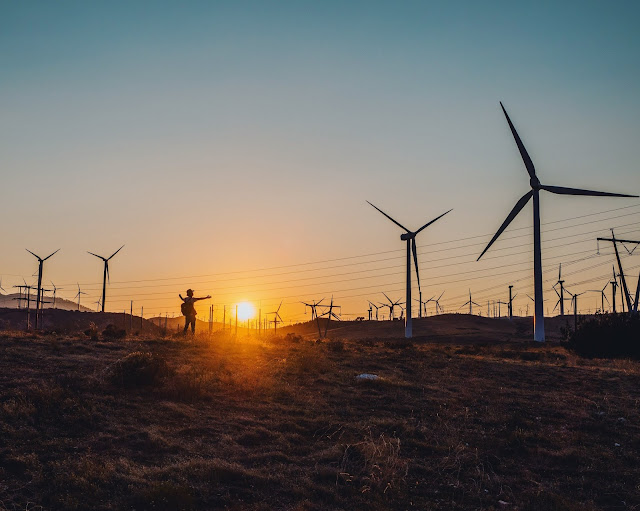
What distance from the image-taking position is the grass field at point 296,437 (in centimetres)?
1348

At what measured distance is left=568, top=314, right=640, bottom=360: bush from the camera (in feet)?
149

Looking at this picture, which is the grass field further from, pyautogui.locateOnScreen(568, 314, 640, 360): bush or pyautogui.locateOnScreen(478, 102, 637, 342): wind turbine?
pyautogui.locateOnScreen(478, 102, 637, 342): wind turbine

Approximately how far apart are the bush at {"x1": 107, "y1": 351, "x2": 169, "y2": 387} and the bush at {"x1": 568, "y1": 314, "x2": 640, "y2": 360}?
1402 inches

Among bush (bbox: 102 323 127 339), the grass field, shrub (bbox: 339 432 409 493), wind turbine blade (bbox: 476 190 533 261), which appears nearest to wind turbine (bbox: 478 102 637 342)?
wind turbine blade (bbox: 476 190 533 261)

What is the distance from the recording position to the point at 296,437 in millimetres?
17844

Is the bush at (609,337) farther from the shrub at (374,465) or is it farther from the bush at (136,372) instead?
the bush at (136,372)

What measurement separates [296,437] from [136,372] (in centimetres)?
753

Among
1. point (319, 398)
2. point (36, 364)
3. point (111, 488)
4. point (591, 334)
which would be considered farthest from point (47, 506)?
point (591, 334)

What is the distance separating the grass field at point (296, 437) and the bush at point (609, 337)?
686 inches

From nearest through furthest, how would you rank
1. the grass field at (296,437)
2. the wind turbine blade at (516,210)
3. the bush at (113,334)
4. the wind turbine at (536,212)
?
1. the grass field at (296,437)
2. the bush at (113,334)
3. the wind turbine at (536,212)
4. the wind turbine blade at (516,210)

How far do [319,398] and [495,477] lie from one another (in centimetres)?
880

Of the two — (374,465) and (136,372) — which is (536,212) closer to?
(136,372)

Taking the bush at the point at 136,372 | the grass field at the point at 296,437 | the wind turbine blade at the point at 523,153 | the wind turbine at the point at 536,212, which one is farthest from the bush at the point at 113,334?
the wind turbine blade at the point at 523,153

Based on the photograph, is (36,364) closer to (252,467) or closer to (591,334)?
(252,467)
